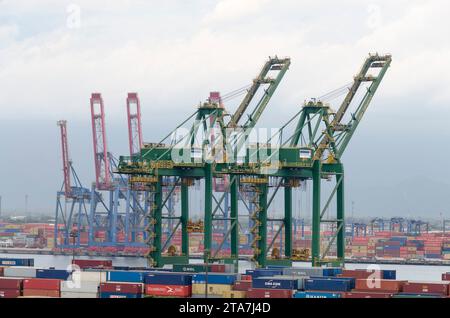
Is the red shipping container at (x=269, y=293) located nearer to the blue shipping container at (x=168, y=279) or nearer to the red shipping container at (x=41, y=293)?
the blue shipping container at (x=168, y=279)

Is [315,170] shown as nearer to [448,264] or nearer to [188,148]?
[188,148]

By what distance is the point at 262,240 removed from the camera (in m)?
68.0

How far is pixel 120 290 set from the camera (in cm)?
4153

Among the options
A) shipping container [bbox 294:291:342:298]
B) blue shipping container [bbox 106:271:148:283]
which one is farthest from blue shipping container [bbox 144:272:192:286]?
shipping container [bbox 294:291:342:298]

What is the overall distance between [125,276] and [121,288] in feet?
9.96

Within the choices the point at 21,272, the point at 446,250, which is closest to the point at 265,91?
the point at 21,272

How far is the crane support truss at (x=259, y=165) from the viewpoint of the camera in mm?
65000

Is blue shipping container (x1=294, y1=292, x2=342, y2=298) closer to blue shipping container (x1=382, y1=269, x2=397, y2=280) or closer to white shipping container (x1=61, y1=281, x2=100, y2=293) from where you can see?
white shipping container (x1=61, y1=281, x2=100, y2=293)

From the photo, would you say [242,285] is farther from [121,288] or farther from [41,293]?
[41,293]

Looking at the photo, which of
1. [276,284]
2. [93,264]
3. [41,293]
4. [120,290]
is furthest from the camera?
[93,264]
